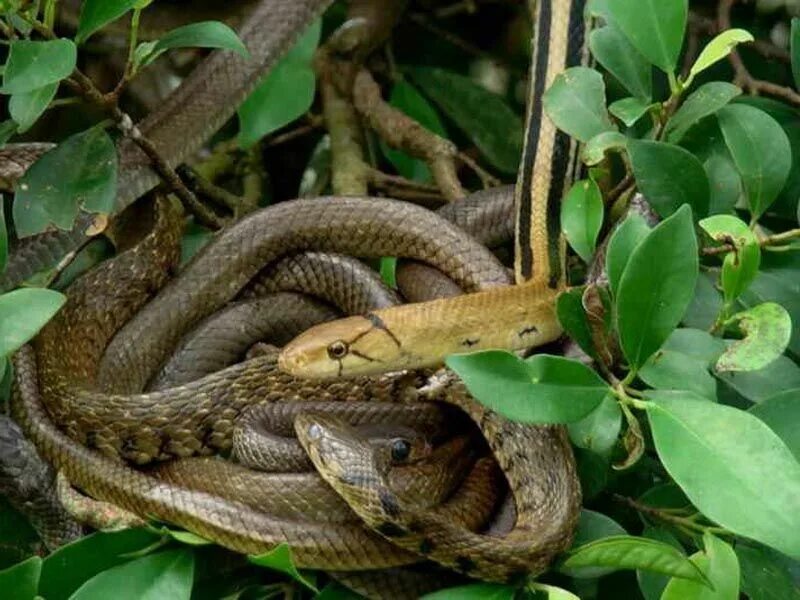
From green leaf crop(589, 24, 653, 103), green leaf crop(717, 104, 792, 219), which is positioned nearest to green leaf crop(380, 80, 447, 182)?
green leaf crop(589, 24, 653, 103)

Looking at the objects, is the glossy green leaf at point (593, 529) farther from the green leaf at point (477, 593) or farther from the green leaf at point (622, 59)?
the green leaf at point (622, 59)

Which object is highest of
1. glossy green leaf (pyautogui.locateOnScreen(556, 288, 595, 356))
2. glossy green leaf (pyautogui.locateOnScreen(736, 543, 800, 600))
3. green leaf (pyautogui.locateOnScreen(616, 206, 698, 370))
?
green leaf (pyautogui.locateOnScreen(616, 206, 698, 370))

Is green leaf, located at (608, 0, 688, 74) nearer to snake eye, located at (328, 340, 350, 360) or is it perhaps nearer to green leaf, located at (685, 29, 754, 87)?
green leaf, located at (685, 29, 754, 87)

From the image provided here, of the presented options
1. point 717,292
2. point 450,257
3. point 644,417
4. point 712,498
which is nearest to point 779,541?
point 712,498

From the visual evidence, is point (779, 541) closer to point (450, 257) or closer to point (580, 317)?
point (580, 317)

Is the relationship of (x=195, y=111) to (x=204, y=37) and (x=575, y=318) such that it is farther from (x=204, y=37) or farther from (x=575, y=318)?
(x=575, y=318)

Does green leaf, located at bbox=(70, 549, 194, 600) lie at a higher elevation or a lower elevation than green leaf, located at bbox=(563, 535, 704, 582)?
lower
